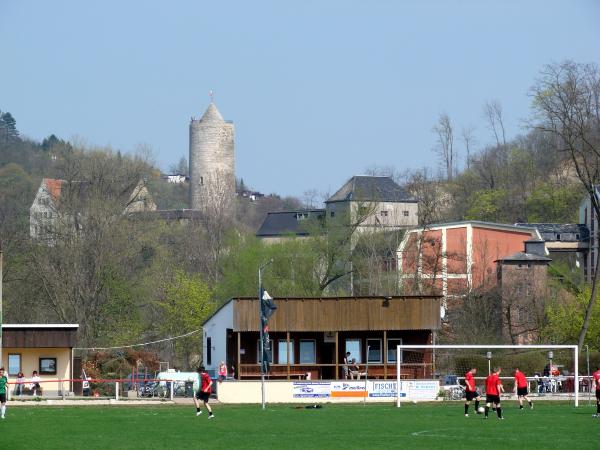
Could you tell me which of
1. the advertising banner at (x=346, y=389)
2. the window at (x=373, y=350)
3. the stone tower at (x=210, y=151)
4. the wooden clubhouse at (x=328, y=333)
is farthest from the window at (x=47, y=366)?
the stone tower at (x=210, y=151)

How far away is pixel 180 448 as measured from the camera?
25.6 meters

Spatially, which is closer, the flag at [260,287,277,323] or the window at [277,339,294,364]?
the flag at [260,287,277,323]

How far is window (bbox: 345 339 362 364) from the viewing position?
5562cm

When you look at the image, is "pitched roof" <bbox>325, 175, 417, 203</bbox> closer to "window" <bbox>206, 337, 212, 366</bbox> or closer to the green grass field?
"window" <bbox>206, 337, 212, 366</bbox>

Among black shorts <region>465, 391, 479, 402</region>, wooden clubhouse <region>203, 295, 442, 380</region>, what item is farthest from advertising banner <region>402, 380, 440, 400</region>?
black shorts <region>465, 391, 479, 402</region>

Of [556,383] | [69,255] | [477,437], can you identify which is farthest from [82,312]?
[477,437]

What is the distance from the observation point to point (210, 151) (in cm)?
18088

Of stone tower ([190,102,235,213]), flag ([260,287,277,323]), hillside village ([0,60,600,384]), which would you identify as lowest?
flag ([260,287,277,323])

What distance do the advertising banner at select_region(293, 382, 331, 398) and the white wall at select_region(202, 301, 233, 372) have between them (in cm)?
682

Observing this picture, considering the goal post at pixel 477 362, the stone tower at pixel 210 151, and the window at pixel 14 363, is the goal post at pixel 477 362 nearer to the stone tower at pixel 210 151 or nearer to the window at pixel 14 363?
the window at pixel 14 363

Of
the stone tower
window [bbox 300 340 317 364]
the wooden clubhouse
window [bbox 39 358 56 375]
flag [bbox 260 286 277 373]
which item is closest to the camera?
flag [bbox 260 286 277 373]

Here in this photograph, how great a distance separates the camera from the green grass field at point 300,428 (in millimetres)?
26750

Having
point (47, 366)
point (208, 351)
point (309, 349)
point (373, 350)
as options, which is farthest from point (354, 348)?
point (47, 366)

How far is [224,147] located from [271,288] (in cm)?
9964
